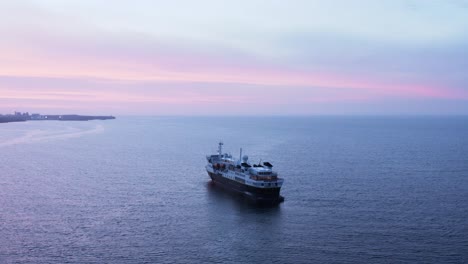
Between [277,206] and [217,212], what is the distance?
32.5 ft

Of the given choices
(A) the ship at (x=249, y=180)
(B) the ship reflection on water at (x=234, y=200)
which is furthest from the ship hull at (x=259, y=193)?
(B) the ship reflection on water at (x=234, y=200)

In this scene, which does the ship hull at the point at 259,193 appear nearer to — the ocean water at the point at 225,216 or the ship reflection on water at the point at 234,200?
the ship reflection on water at the point at 234,200

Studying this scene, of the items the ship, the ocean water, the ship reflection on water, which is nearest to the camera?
the ocean water

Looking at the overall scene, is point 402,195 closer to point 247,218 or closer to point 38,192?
point 247,218

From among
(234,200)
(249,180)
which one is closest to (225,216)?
(234,200)

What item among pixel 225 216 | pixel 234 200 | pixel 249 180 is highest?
pixel 249 180

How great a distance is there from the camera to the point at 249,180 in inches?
3014

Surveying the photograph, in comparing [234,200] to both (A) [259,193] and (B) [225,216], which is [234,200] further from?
(B) [225,216]

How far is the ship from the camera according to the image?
73375 millimetres

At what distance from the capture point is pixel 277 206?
7006 cm

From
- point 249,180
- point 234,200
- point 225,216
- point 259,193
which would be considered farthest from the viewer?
point 234,200

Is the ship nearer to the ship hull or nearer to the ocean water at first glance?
the ship hull

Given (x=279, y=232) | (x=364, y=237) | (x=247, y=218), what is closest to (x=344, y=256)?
(x=364, y=237)

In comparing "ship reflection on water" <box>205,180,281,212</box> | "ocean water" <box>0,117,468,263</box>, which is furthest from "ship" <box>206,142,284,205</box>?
"ocean water" <box>0,117,468,263</box>
